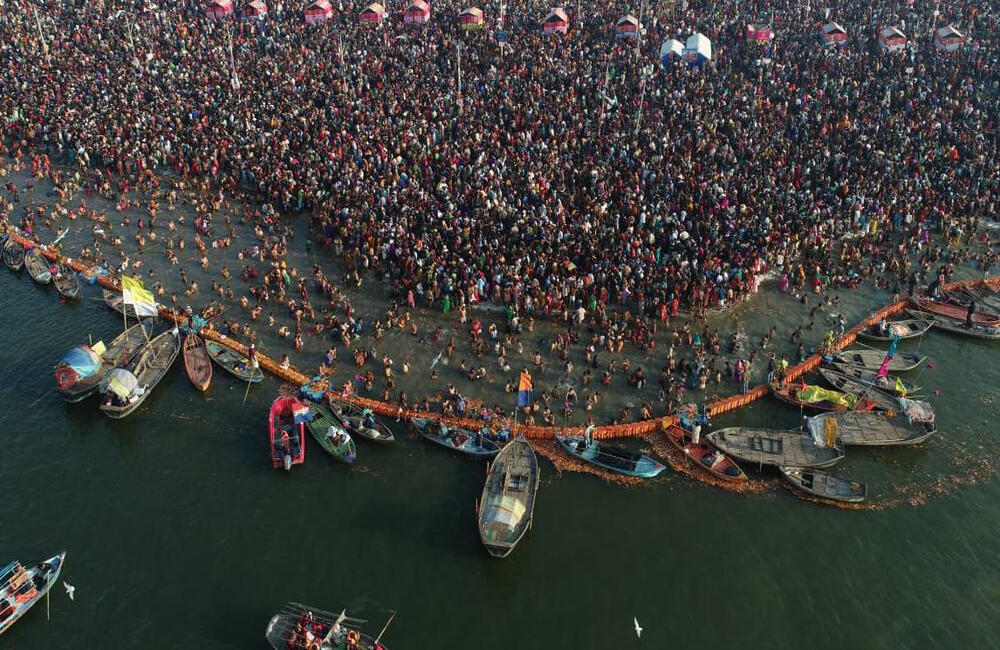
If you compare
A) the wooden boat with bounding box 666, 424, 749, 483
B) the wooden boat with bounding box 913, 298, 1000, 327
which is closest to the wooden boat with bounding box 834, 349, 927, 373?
the wooden boat with bounding box 913, 298, 1000, 327

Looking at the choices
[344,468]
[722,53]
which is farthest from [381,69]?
[344,468]

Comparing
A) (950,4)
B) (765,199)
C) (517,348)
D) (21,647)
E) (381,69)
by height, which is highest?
(950,4)

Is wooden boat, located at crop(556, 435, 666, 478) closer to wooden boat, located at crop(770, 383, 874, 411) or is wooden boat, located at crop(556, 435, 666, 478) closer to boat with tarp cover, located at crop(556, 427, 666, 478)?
boat with tarp cover, located at crop(556, 427, 666, 478)

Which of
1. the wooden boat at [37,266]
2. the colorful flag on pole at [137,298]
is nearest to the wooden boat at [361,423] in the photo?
the colorful flag on pole at [137,298]

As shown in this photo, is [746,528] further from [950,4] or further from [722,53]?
[950,4]

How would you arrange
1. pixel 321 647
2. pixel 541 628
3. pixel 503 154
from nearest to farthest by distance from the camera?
pixel 321 647 → pixel 541 628 → pixel 503 154

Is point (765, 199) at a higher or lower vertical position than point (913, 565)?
higher

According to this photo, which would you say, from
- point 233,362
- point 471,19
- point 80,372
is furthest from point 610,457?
point 471,19
